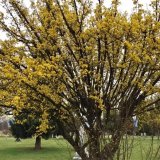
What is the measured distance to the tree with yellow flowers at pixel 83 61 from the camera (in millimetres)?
5781

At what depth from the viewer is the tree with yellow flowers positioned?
19.0 ft

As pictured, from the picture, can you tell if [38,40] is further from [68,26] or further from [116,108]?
[116,108]

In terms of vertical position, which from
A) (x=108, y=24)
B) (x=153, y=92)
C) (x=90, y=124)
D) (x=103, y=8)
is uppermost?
(x=103, y=8)

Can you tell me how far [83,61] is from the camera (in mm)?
6062

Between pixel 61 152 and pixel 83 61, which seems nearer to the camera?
pixel 83 61

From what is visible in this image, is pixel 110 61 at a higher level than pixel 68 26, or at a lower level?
lower

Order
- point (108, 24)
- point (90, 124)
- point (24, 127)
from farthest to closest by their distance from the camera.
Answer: point (24, 127) → point (90, 124) → point (108, 24)

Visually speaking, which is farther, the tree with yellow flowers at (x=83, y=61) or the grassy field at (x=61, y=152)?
the tree with yellow flowers at (x=83, y=61)

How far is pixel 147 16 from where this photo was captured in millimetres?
5926

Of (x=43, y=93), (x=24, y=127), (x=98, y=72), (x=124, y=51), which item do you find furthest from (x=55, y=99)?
(x=24, y=127)

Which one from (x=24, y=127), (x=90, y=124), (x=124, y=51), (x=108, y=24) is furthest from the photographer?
(x=24, y=127)

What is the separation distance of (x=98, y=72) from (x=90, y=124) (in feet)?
2.87

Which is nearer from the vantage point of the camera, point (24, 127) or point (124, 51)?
point (124, 51)

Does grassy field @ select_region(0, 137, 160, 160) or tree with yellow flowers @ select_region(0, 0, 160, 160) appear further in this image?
tree with yellow flowers @ select_region(0, 0, 160, 160)
